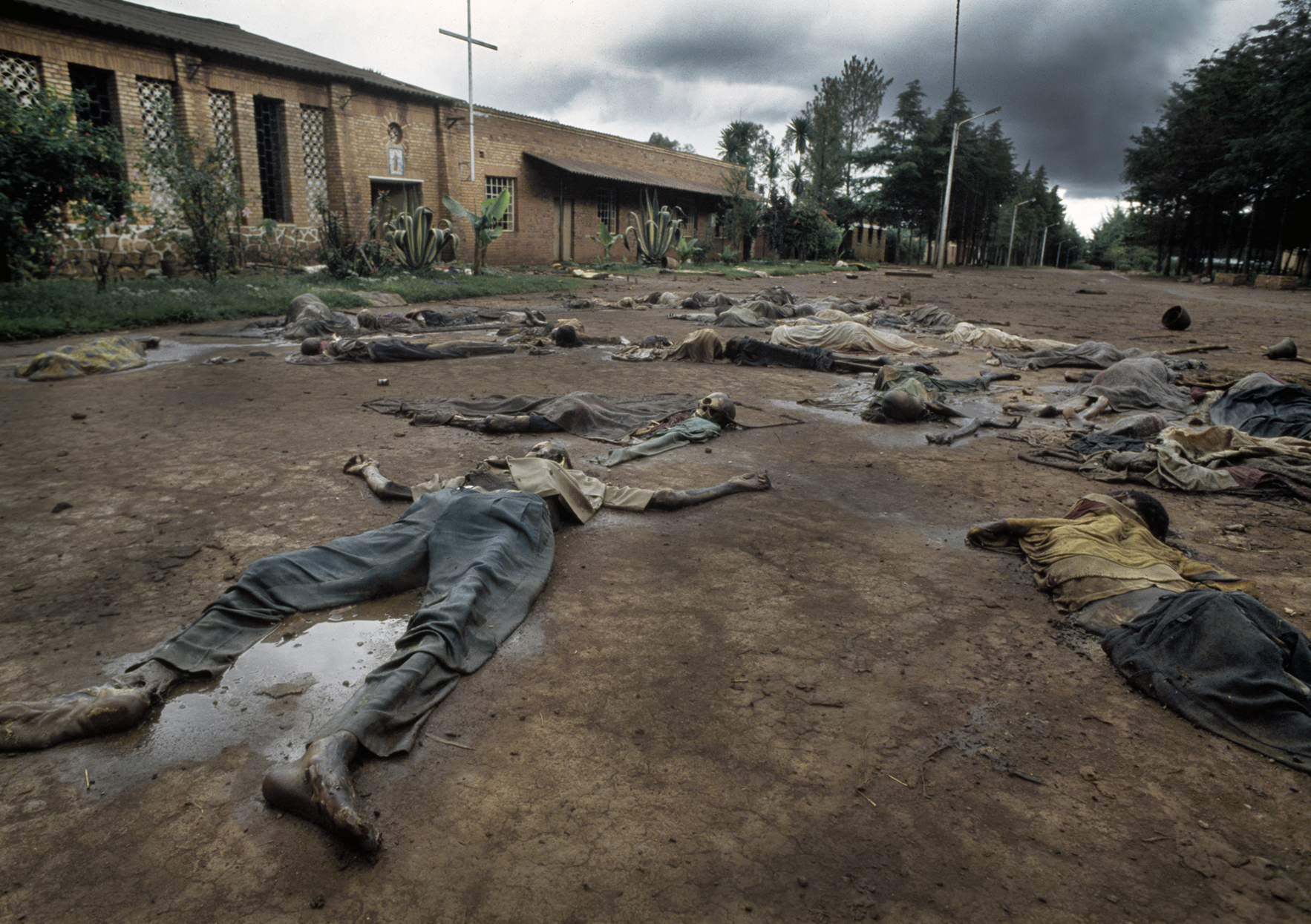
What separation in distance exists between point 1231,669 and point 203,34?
22.5 meters

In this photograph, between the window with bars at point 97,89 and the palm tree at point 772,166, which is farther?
A: the palm tree at point 772,166

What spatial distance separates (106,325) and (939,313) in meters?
14.3

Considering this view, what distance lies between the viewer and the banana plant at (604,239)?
25413 millimetres

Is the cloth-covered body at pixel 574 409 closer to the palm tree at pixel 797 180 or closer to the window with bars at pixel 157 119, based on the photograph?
the window with bars at pixel 157 119

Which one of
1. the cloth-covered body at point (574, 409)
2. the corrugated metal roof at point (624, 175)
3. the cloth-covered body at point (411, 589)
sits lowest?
the cloth-covered body at point (411, 589)

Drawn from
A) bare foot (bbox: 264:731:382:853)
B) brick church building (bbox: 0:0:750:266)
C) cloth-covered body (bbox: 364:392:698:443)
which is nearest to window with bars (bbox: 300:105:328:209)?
brick church building (bbox: 0:0:750:266)

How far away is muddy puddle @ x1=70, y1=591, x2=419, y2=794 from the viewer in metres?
2.33

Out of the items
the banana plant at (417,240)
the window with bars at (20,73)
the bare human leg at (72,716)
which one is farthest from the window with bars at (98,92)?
the bare human leg at (72,716)

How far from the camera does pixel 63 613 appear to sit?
317 cm

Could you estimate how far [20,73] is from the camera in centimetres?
1422

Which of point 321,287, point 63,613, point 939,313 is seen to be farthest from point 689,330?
point 63,613

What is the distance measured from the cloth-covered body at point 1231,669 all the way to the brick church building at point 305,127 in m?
17.2

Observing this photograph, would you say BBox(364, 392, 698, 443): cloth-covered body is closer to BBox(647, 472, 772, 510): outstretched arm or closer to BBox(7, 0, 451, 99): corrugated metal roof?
BBox(647, 472, 772, 510): outstretched arm

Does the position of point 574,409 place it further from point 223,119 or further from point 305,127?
point 305,127
